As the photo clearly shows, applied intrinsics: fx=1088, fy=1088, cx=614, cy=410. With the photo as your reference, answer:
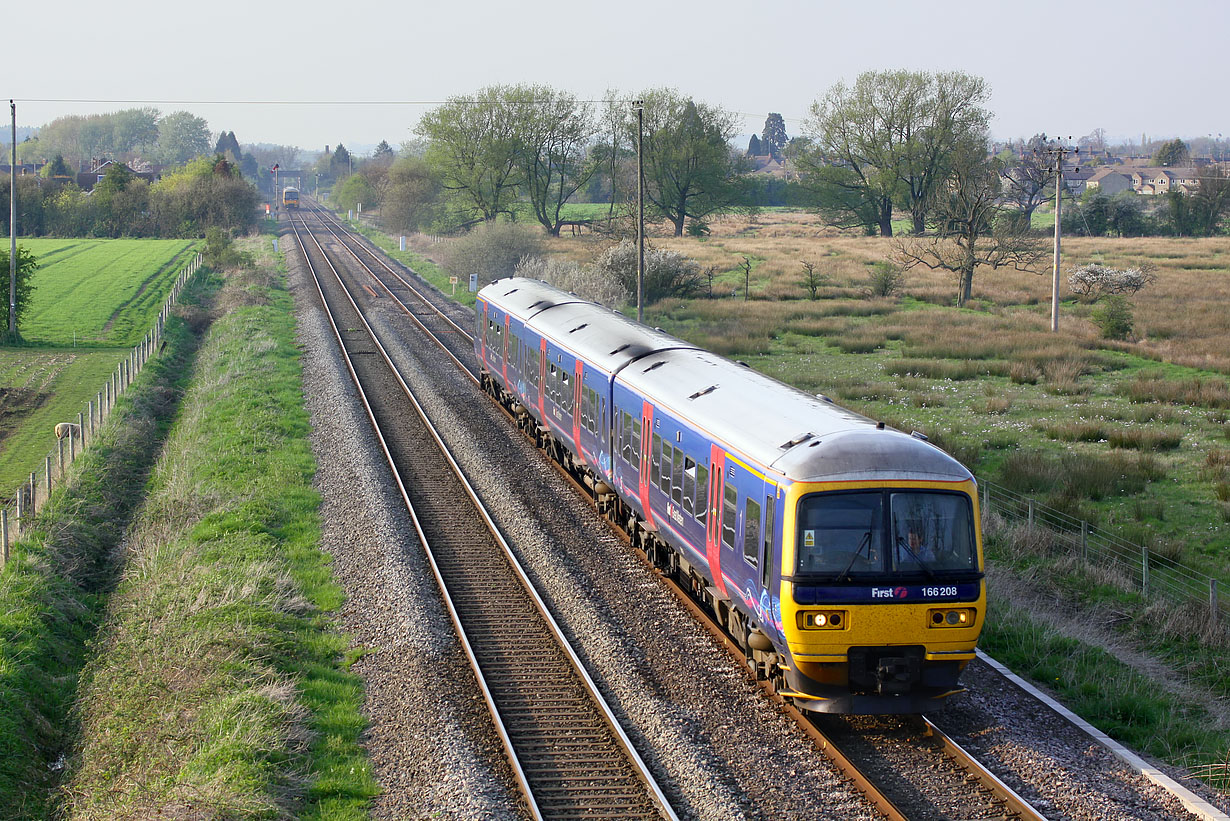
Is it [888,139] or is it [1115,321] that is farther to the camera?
[888,139]

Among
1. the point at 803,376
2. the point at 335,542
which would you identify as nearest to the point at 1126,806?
the point at 335,542

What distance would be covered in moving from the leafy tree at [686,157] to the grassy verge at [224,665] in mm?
62685

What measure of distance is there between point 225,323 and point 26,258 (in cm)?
945

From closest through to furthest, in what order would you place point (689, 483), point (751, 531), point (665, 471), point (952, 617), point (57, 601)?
point (952, 617) < point (751, 531) < point (689, 483) < point (665, 471) < point (57, 601)

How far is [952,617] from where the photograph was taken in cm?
1034

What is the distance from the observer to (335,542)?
17109 mm

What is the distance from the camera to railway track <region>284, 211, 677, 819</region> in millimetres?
9688

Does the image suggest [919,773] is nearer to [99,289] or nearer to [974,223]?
[974,223]

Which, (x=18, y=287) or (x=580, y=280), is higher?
(x=580, y=280)

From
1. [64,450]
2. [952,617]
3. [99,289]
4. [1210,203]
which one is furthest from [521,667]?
[1210,203]

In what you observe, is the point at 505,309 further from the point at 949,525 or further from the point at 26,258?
the point at 26,258

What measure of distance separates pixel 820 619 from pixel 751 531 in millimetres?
1372

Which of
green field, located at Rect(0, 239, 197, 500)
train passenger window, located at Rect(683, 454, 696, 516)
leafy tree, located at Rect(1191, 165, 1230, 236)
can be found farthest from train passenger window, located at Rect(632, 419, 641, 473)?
leafy tree, located at Rect(1191, 165, 1230, 236)

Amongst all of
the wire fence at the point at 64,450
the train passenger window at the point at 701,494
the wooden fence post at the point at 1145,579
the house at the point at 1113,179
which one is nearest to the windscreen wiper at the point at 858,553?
the train passenger window at the point at 701,494
